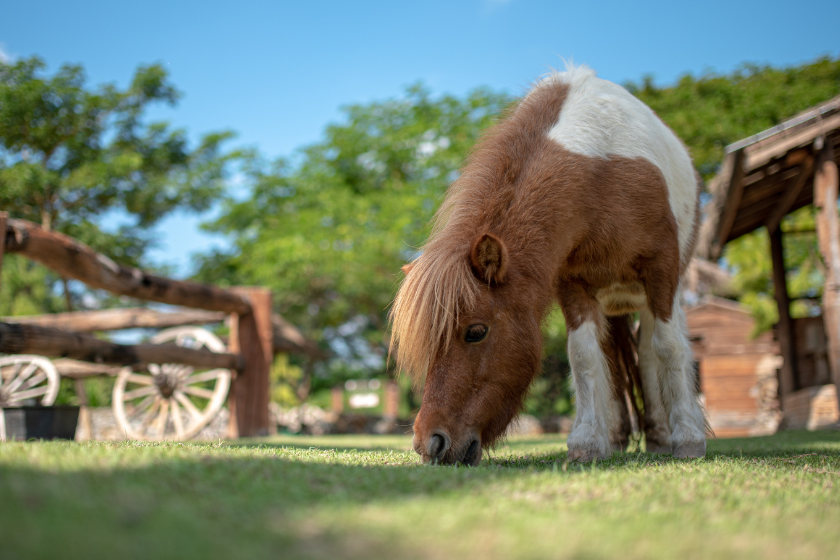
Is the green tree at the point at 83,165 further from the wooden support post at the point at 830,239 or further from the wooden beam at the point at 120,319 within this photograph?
the wooden support post at the point at 830,239

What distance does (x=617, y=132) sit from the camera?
11.1ft

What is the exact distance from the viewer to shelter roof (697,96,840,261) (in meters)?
6.10

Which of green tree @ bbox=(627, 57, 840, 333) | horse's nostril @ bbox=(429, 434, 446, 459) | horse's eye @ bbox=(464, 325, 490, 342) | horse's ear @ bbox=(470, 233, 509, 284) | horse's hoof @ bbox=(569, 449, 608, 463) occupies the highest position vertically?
green tree @ bbox=(627, 57, 840, 333)

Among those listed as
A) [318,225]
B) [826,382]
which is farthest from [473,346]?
[318,225]

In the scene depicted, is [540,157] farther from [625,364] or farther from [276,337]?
[276,337]

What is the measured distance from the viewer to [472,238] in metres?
2.85

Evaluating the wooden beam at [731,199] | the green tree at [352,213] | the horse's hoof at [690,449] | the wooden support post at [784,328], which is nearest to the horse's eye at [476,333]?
the horse's hoof at [690,449]

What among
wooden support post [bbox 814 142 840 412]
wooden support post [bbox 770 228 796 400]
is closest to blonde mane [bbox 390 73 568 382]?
wooden support post [bbox 814 142 840 412]

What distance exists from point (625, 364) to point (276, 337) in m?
7.39

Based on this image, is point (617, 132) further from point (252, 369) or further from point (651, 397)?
point (252, 369)

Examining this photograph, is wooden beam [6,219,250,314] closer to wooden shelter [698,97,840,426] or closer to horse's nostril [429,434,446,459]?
horse's nostril [429,434,446,459]

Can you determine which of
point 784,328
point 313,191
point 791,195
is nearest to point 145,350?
point 791,195

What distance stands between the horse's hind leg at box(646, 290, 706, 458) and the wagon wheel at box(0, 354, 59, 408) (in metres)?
5.09

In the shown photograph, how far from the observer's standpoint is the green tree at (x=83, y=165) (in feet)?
40.2
